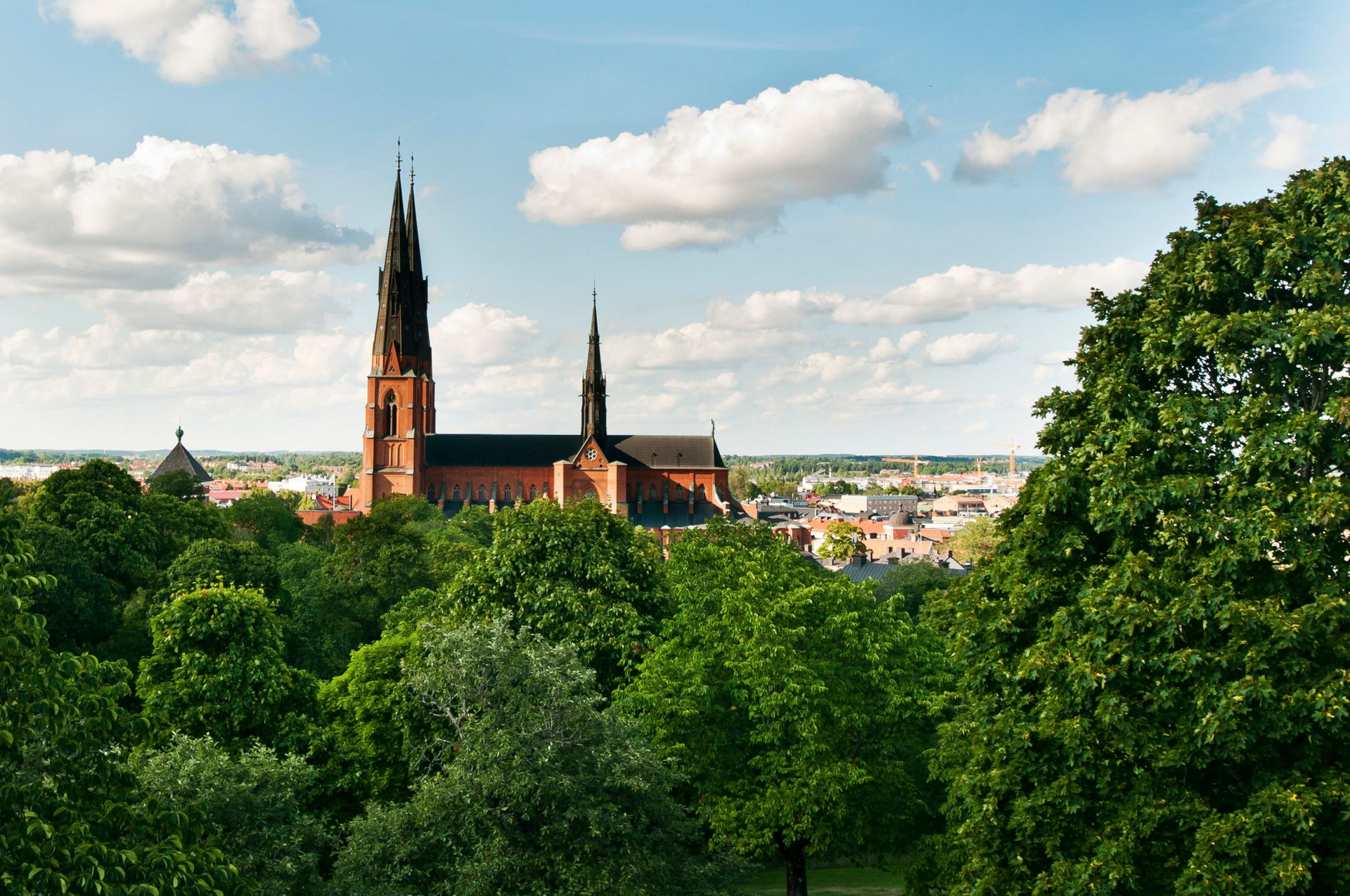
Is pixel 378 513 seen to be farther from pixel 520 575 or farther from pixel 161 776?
pixel 161 776

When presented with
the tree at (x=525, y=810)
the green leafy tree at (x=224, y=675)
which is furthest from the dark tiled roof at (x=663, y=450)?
the tree at (x=525, y=810)

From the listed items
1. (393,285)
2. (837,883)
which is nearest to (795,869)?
(837,883)

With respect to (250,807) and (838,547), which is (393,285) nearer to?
(838,547)

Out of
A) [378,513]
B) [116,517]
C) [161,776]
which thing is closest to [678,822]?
[161,776]

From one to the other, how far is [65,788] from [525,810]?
737 centimetres

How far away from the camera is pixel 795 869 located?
2478cm

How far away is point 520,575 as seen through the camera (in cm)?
2938

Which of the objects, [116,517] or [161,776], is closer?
[161,776]

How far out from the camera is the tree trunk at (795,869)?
2466cm

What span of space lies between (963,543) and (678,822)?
84.9 metres

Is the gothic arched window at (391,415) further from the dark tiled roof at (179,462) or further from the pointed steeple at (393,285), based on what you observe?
the dark tiled roof at (179,462)

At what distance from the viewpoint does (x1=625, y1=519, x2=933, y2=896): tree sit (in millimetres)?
22859

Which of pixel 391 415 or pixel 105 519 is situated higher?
pixel 391 415

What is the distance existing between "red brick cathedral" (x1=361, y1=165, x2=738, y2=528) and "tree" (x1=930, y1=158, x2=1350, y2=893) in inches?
3448
